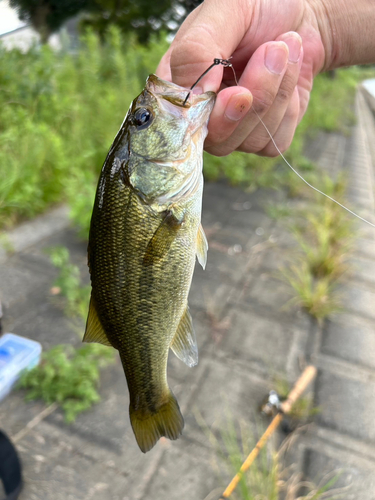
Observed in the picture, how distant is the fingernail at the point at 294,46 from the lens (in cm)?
147

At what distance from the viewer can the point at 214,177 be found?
609 cm

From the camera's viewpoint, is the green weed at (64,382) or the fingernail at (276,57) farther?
the green weed at (64,382)

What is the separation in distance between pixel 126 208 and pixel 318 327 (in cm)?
274

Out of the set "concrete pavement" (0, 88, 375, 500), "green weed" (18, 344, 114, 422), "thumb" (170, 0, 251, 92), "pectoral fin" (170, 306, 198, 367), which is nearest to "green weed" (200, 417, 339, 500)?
"concrete pavement" (0, 88, 375, 500)

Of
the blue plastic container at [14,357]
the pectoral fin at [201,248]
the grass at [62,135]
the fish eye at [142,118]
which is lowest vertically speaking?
the blue plastic container at [14,357]

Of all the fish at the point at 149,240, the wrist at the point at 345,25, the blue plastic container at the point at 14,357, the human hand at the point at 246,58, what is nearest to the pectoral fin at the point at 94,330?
the fish at the point at 149,240

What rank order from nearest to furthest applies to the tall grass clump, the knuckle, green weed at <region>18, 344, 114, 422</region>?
the knuckle
green weed at <region>18, 344, 114, 422</region>
the tall grass clump

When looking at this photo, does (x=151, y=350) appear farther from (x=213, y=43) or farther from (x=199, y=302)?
(x=199, y=302)

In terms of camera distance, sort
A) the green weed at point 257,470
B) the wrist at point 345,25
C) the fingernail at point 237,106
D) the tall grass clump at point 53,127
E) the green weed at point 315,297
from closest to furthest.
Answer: the fingernail at point 237,106 → the wrist at point 345,25 → the green weed at point 257,470 → the green weed at point 315,297 → the tall grass clump at point 53,127

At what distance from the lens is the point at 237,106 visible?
4.59 ft

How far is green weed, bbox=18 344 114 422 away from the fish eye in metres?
1.79

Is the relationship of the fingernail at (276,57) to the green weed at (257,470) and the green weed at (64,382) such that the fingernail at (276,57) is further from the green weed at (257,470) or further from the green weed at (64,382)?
the green weed at (64,382)

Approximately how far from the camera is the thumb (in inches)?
56.2

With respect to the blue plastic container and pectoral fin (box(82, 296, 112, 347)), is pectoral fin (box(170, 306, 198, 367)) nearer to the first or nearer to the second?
pectoral fin (box(82, 296, 112, 347))
